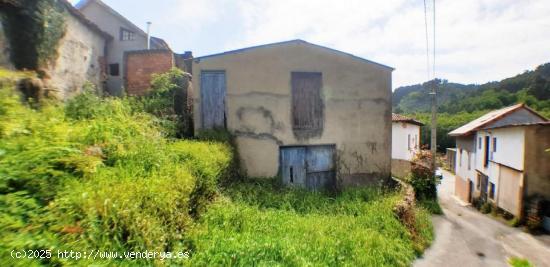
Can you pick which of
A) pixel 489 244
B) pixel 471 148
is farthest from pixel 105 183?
pixel 471 148

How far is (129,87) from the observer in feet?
34.1

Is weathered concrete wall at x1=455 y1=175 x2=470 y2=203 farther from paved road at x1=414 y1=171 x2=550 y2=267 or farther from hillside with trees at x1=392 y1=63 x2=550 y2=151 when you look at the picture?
hillside with trees at x1=392 y1=63 x2=550 y2=151

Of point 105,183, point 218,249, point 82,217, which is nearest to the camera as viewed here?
point 82,217

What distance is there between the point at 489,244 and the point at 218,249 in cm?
1036

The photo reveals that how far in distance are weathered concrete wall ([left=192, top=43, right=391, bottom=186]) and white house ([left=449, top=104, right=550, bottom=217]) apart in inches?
308

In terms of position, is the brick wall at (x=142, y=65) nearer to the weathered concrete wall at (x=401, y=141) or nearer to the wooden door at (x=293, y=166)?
the wooden door at (x=293, y=166)

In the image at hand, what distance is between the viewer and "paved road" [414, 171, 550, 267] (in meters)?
7.09

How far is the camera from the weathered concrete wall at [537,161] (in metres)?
12.1

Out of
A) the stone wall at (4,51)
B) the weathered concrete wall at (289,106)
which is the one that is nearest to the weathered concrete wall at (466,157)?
the weathered concrete wall at (289,106)

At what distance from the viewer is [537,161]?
12.3m

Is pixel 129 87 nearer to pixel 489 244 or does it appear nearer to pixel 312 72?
pixel 312 72

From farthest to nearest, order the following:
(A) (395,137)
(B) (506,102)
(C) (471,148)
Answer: (B) (506,102) < (A) (395,137) < (C) (471,148)

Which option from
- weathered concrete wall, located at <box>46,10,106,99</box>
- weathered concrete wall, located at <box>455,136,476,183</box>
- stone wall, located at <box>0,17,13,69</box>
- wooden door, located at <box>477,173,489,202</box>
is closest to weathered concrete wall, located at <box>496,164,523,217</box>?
wooden door, located at <box>477,173,489,202</box>

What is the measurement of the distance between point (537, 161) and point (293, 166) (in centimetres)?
1178
